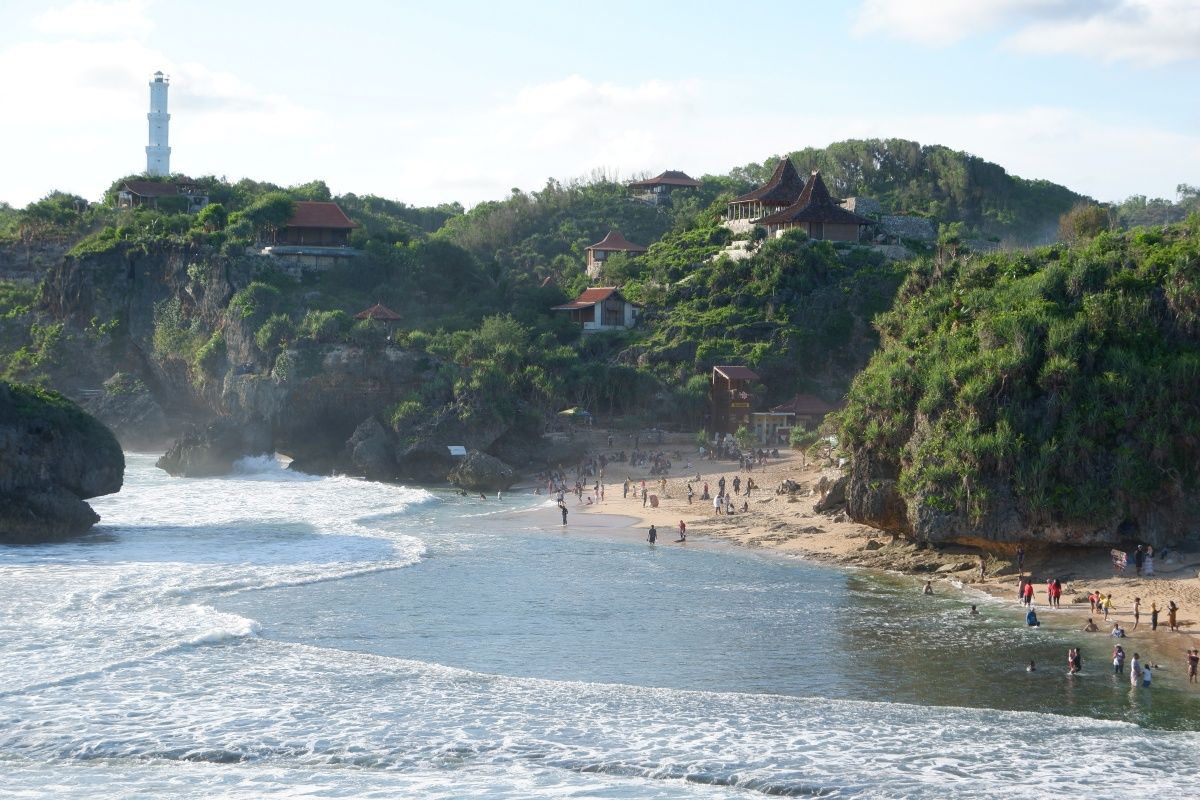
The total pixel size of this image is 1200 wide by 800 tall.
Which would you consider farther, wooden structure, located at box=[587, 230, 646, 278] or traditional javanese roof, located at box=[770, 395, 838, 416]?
wooden structure, located at box=[587, 230, 646, 278]

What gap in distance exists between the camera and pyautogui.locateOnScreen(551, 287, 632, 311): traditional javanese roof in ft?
249

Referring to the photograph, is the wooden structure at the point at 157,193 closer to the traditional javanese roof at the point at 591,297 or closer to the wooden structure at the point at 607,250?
the wooden structure at the point at 607,250

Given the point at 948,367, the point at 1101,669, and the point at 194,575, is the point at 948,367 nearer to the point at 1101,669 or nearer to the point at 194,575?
the point at 1101,669

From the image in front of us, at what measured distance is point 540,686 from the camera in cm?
2325

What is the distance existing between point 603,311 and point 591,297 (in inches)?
48.4

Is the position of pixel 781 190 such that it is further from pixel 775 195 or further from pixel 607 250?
pixel 607 250

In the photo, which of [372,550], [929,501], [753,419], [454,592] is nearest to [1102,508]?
[929,501]

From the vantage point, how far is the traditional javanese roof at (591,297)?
7581 cm

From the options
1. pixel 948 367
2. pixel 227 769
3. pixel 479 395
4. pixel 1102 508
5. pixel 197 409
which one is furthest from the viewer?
pixel 197 409

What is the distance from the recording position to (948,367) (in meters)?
34.1

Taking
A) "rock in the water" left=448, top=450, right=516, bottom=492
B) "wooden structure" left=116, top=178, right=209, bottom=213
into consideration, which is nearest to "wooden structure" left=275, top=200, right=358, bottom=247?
"wooden structure" left=116, top=178, right=209, bottom=213

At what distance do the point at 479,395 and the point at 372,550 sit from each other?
71.6 ft

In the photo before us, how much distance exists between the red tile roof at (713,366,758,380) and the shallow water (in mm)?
27819

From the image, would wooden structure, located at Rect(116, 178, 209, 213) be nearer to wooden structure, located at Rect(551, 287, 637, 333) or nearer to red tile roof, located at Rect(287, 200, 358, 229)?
red tile roof, located at Rect(287, 200, 358, 229)
